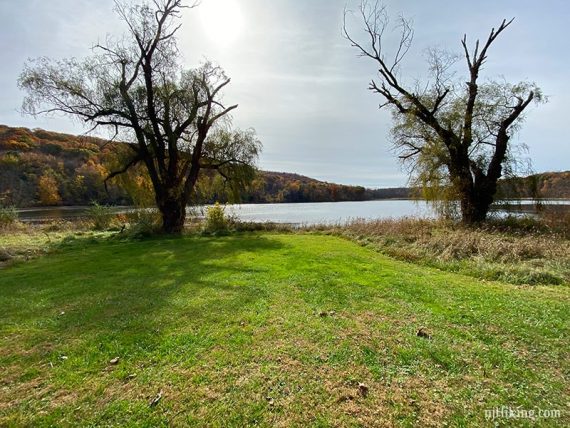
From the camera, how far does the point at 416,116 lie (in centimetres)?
1458

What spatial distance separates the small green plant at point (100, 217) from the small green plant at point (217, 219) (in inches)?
308

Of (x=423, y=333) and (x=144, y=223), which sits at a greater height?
→ (x=144, y=223)

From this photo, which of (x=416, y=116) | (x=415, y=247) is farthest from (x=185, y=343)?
(x=416, y=116)

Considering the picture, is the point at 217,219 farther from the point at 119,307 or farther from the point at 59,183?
the point at 59,183

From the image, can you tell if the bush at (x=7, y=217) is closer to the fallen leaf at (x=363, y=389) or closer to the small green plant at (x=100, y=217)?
the small green plant at (x=100, y=217)

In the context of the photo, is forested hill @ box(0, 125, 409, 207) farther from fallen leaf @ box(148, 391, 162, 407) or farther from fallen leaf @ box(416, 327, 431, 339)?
fallen leaf @ box(148, 391, 162, 407)

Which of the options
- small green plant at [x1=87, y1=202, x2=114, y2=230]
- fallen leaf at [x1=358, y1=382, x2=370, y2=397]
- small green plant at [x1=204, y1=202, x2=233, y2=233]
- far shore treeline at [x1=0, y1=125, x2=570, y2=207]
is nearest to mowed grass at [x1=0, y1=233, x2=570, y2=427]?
fallen leaf at [x1=358, y1=382, x2=370, y2=397]

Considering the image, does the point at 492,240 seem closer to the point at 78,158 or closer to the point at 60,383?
the point at 60,383

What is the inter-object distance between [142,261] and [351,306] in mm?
6824

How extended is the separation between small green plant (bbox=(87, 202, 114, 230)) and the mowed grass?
557 inches

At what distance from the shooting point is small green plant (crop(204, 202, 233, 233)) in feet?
53.2

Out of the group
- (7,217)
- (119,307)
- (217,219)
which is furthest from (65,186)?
(119,307)

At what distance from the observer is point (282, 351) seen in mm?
3273

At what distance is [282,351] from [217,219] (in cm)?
1395
